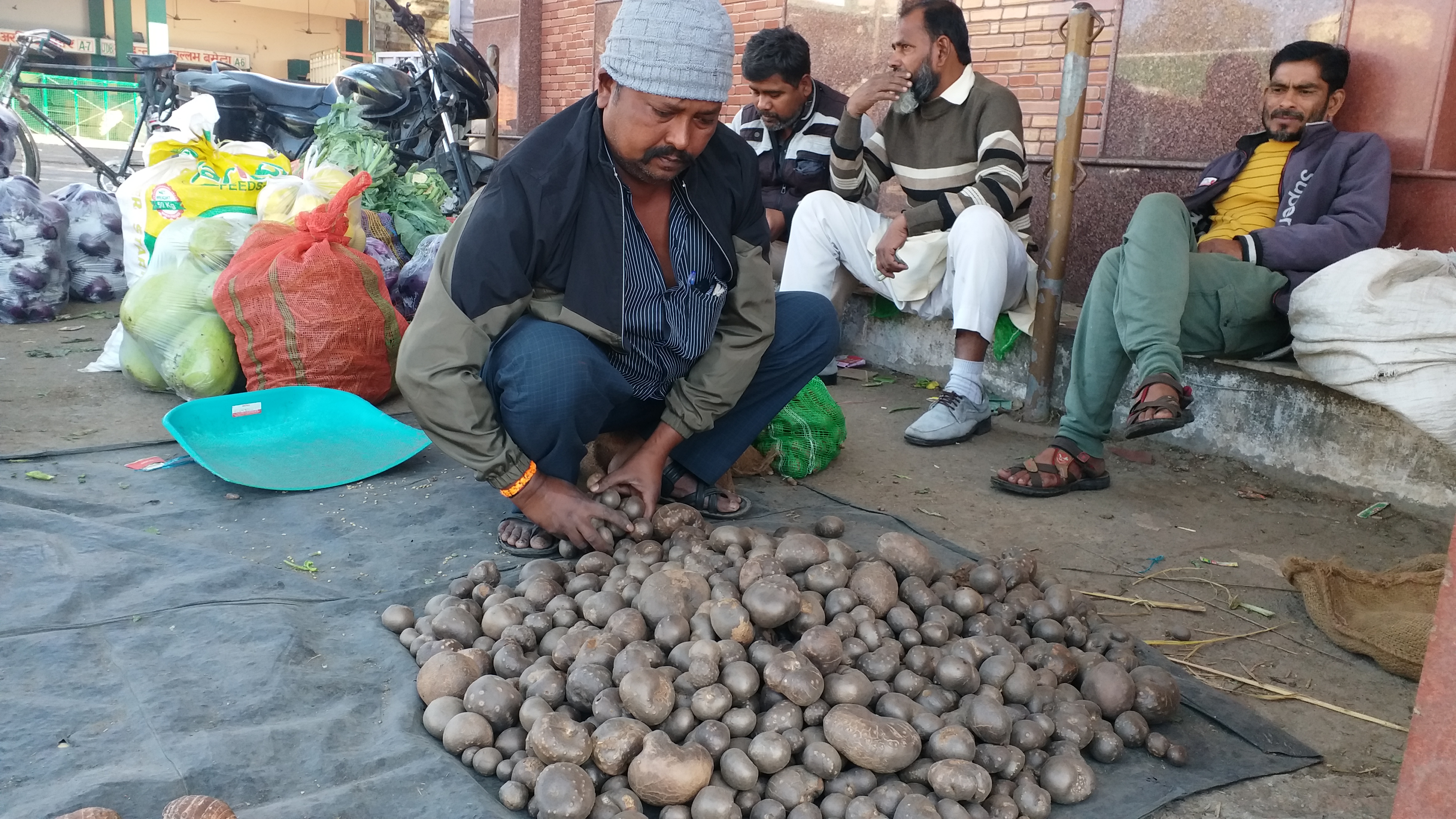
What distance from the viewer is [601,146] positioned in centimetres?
250

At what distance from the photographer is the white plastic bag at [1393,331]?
2.96 m

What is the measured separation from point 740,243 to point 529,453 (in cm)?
82

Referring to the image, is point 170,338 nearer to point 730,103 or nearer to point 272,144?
point 730,103

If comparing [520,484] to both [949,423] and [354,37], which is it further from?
[354,37]

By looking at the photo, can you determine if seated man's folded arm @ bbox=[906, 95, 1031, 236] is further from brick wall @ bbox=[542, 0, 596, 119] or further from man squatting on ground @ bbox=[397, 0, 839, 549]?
brick wall @ bbox=[542, 0, 596, 119]

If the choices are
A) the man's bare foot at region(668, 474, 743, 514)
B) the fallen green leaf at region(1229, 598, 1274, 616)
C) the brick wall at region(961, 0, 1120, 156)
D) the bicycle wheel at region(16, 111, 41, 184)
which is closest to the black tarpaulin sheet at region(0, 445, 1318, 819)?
the man's bare foot at region(668, 474, 743, 514)

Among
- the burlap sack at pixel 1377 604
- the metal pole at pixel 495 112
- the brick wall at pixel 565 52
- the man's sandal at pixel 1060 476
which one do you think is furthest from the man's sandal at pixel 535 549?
the brick wall at pixel 565 52

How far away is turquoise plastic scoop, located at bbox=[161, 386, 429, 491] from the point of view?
3092mm

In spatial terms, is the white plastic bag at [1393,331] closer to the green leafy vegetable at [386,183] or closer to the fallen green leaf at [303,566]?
the fallen green leaf at [303,566]

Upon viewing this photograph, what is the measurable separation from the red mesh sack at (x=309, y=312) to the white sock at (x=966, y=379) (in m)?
2.19

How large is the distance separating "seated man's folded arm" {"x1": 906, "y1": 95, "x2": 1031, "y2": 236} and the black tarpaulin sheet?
1633 mm

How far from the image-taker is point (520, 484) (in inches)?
98.3

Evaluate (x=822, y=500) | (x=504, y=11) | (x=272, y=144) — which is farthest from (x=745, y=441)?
(x=504, y=11)

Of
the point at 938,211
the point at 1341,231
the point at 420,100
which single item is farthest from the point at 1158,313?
the point at 420,100
